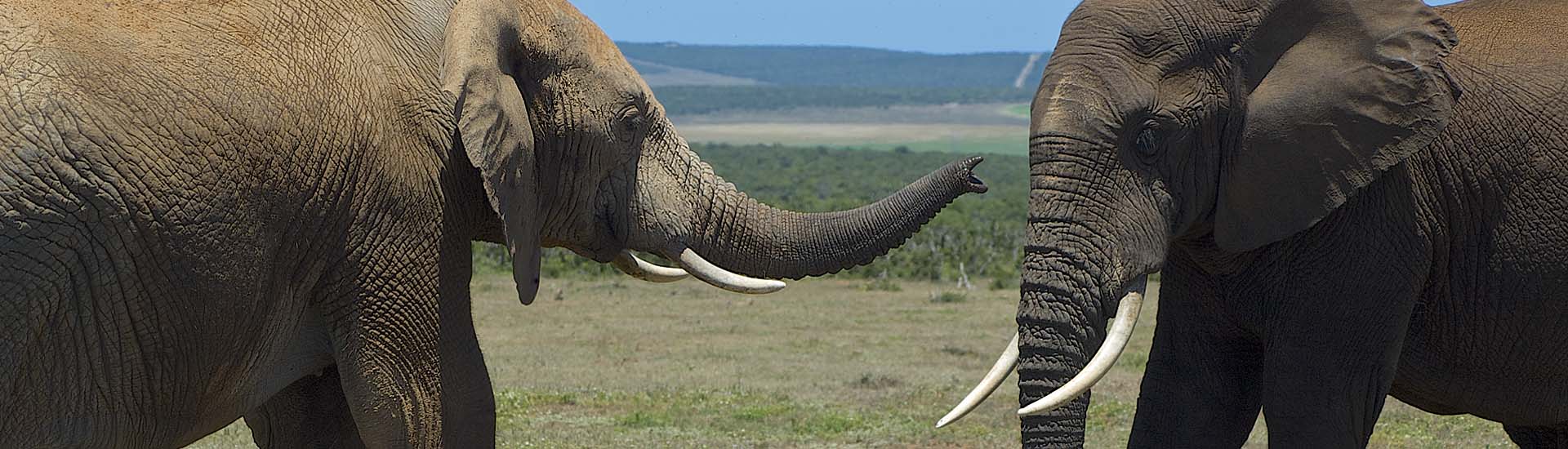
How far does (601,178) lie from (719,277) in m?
0.51

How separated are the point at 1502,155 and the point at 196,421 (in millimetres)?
3852

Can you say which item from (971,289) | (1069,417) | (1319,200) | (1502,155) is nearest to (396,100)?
(1069,417)

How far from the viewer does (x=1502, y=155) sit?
5.88 meters

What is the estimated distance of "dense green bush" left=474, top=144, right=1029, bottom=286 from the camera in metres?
26.5

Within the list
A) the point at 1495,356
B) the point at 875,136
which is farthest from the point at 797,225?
the point at 875,136

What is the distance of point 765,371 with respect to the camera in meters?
14.1

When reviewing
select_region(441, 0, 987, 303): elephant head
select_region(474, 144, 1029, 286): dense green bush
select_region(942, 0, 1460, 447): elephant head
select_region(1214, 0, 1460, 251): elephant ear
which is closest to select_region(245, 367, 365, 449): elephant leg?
select_region(441, 0, 987, 303): elephant head

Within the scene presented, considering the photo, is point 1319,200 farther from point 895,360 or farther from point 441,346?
point 895,360

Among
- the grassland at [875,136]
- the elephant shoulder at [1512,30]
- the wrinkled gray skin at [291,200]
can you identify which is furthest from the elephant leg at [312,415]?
the grassland at [875,136]

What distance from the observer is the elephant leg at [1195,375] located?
Result: 618 centimetres

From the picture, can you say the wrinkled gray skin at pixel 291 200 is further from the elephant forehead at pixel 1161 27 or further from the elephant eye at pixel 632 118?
the elephant forehead at pixel 1161 27

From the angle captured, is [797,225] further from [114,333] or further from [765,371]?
[765,371]

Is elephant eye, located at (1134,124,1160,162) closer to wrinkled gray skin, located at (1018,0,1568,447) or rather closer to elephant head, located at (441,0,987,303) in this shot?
wrinkled gray skin, located at (1018,0,1568,447)

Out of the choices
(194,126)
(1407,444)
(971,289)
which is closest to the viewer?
(194,126)
